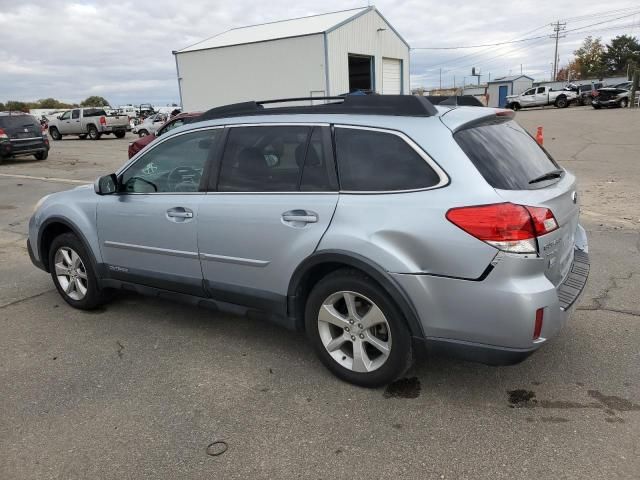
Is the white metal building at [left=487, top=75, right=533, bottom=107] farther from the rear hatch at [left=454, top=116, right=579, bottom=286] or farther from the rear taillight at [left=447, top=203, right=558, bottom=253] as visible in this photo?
the rear taillight at [left=447, top=203, right=558, bottom=253]

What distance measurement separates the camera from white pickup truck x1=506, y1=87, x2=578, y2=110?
1773 inches

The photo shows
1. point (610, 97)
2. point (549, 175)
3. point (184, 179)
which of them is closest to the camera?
point (549, 175)

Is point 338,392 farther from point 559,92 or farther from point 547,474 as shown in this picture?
point 559,92

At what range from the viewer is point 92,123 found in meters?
29.8

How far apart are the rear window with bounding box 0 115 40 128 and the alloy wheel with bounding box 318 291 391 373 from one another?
1811 centimetres

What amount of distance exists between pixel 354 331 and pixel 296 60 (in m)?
25.0

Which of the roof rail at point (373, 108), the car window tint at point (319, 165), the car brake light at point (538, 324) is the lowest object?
the car brake light at point (538, 324)

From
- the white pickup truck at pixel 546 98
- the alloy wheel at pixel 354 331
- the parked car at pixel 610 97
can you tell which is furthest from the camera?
the white pickup truck at pixel 546 98

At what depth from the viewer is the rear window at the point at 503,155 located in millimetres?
2932

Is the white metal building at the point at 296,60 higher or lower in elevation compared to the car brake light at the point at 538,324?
higher

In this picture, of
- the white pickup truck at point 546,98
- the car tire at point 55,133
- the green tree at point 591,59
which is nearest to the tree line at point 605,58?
the green tree at point 591,59

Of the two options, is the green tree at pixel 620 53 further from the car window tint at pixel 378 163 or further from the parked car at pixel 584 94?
the car window tint at pixel 378 163

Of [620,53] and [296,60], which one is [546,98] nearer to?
[296,60]

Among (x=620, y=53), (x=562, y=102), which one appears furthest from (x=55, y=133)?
(x=620, y=53)
